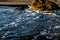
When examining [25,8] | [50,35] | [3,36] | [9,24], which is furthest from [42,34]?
[25,8]

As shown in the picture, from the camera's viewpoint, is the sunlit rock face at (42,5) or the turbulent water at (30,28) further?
the sunlit rock face at (42,5)

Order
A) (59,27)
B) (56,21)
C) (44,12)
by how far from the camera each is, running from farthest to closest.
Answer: (44,12)
(56,21)
(59,27)

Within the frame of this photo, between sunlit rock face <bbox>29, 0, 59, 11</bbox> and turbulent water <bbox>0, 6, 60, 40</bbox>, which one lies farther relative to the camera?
sunlit rock face <bbox>29, 0, 59, 11</bbox>

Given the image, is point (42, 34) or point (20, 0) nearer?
point (42, 34)

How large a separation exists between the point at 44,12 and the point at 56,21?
4496 mm

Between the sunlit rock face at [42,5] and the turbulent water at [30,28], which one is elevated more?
the sunlit rock face at [42,5]

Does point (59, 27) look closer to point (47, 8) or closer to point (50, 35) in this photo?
point (50, 35)

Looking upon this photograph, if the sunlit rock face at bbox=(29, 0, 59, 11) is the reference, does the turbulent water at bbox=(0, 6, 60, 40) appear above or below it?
below

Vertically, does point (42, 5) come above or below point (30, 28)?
above

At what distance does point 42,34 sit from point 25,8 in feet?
40.2

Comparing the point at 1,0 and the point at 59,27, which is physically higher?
the point at 1,0

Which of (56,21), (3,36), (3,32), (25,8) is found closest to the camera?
(3,36)

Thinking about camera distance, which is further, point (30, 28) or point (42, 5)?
point (42, 5)

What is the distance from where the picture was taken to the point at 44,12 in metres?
23.0
